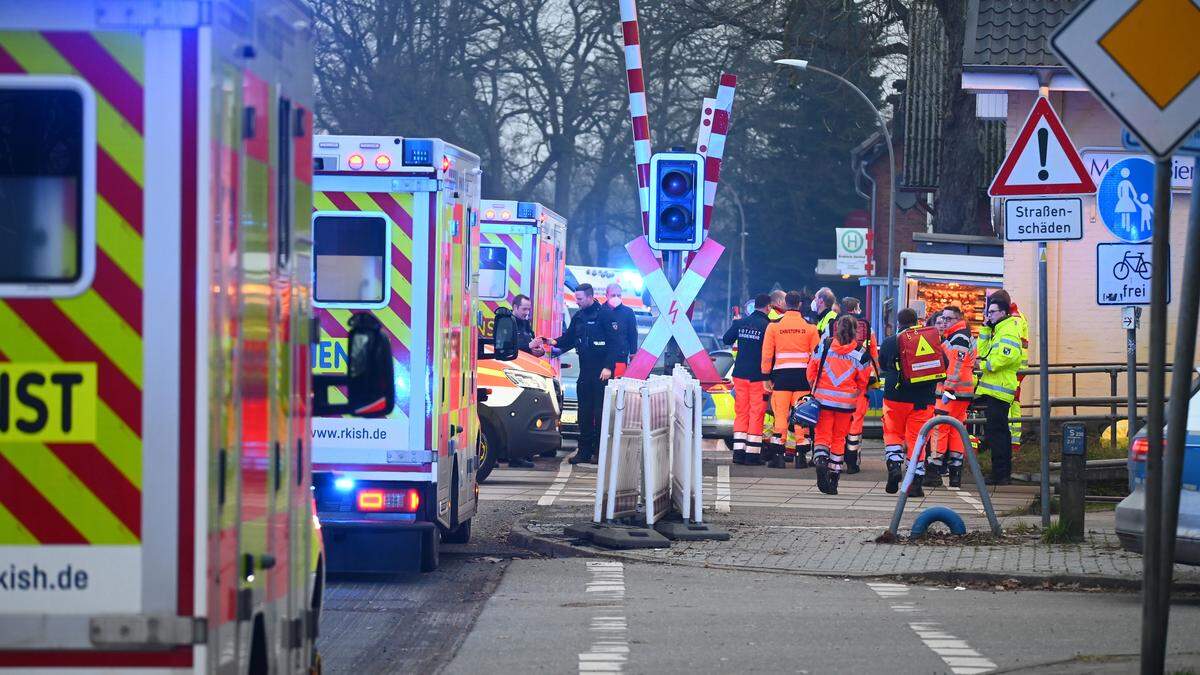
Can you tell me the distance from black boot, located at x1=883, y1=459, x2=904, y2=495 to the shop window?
14.4 metres

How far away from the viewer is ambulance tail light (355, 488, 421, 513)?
11234mm

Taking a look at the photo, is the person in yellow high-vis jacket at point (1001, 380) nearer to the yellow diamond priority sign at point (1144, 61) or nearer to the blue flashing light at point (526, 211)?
the blue flashing light at point (526, 211)

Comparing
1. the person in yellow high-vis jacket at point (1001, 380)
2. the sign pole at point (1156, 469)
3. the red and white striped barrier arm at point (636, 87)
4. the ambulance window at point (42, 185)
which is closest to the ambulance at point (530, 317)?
the red and white striped barrier arm at point (636, 87)

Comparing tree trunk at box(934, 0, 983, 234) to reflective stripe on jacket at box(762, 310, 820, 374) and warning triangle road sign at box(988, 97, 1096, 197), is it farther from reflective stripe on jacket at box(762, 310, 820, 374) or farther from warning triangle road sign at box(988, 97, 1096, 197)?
warning triangle road sign at box(988, 97, 1096, 197)

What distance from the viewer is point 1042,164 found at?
A: 493 inches

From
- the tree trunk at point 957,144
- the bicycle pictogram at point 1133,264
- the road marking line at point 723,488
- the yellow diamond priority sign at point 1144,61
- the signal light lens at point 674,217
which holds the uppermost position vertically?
the tree trunk at point 957,144

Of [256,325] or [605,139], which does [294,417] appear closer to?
[256,325]

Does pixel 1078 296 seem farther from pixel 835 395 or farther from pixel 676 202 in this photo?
pixel 676 202

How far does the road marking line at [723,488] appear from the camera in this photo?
16.3 m

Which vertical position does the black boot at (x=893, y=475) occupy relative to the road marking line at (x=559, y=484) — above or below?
above

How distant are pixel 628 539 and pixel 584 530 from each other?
428 millimetres

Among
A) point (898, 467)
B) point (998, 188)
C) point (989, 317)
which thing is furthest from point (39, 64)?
point (989, 317)

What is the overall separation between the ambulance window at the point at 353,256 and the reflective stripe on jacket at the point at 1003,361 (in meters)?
9.39

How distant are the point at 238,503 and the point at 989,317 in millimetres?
15468
